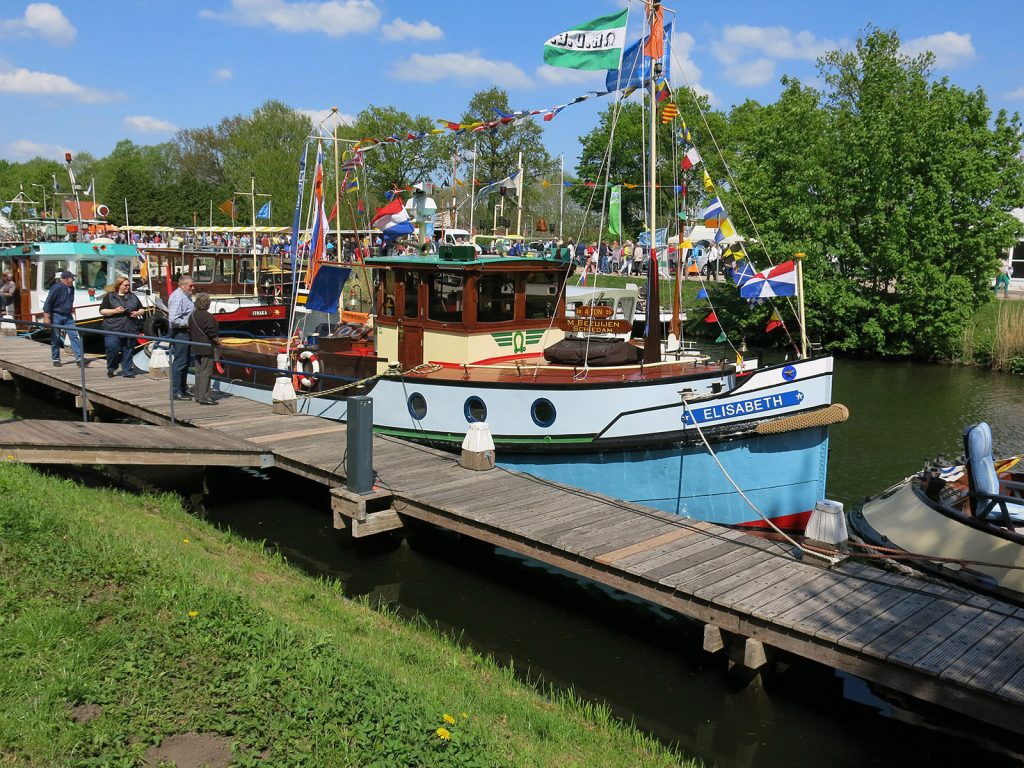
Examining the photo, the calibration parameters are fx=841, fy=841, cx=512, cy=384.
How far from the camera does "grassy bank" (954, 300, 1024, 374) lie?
92.5 ft

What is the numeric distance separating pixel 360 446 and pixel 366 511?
0.84 m

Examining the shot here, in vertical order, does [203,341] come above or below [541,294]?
below

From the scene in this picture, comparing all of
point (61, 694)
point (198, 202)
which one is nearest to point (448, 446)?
point (61, 694)

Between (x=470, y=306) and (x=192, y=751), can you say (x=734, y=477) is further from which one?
(x=192, y=751)

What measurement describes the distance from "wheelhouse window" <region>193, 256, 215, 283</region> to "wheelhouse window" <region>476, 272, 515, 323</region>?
20.4 metres

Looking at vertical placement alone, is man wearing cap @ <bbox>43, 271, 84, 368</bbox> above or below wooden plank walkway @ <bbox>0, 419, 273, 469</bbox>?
above

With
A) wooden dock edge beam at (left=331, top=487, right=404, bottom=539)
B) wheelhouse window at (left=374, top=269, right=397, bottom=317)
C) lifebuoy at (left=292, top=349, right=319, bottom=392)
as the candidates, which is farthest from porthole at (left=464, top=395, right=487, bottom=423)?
lifebuoy at (left=292, top=349, right=319, bottom=392)

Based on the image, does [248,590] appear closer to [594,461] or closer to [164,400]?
[594,461]

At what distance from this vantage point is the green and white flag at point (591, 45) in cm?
1247

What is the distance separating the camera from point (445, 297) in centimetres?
1360

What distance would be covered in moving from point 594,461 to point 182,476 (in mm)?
6773

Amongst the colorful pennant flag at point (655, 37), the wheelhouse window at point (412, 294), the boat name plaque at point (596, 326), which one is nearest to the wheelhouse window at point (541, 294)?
the boat name plaque at point (596, 326)

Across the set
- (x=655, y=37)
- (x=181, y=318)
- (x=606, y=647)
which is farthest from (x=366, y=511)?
(x=655, y=37)

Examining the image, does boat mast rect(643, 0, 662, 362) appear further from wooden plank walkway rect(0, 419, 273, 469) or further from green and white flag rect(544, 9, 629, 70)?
wooden plank walkway rect(0, 419, 273, 469)
